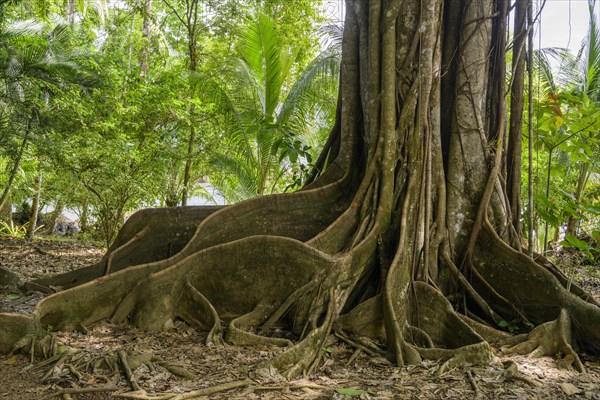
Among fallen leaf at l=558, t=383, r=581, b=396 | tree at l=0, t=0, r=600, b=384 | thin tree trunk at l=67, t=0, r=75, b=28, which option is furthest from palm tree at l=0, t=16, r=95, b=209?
thin tree trunk at l=67, t=0, r=75, b=28

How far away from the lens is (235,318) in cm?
475

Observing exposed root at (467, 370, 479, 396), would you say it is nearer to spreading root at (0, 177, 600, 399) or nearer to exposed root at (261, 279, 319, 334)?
spreading root at (0, 177, 600, 399)

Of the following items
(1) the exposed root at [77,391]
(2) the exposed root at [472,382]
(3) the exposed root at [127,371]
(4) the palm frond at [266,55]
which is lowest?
(2) the exposed root at [472,382]

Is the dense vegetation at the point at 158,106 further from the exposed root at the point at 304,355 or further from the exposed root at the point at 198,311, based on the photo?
the exposed root at the point at 304,355

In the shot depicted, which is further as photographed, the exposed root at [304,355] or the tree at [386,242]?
the tree at [386,242]

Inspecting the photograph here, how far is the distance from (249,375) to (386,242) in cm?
198

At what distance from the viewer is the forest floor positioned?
11.0ft

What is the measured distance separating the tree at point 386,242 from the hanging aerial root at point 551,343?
0.04 ft

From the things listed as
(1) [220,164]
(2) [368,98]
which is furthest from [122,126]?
(2) [368,98]

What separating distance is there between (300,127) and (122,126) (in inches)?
152

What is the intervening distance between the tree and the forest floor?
17 centimetres

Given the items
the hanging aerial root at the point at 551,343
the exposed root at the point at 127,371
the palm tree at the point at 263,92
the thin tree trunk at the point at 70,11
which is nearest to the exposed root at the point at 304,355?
the exposed root at the point at 127,371

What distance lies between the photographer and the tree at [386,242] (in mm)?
4523

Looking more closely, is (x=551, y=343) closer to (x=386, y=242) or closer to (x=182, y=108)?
(x=386, y=242)
